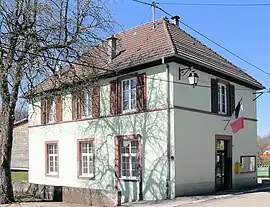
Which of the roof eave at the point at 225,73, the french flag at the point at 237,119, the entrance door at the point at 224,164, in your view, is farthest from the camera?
the french flag at the point at 237,119

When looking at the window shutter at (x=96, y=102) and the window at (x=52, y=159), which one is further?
the window at (x=52, y=159)

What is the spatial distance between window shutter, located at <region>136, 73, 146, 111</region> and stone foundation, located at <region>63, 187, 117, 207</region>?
5202 mm

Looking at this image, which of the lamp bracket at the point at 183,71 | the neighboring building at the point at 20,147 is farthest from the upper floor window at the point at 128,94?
the neighboring building at the point at 20,147

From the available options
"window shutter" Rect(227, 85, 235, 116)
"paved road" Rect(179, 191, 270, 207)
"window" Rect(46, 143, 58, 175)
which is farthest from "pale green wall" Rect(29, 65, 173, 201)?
"window shutter" Rect(227, 85, 235, 116)

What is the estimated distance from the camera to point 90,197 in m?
18.2

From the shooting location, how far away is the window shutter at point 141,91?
21250 millimetres

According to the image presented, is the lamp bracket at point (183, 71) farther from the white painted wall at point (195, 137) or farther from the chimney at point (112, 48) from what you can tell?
the chimney at point (112, 48)

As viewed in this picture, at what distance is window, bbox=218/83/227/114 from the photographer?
23.3 m

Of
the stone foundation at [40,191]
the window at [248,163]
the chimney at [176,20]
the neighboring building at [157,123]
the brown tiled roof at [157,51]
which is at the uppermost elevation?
the chimney at [176,20]

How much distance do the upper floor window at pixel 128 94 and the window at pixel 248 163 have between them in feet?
24.4

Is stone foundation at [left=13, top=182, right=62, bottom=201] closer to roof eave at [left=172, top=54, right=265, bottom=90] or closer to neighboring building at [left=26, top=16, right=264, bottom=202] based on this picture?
neighboring building at [left=26, top=16, right=264, bottom=202]

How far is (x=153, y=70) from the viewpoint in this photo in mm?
20906

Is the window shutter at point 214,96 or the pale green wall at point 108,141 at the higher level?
the window shutter at point 214,96

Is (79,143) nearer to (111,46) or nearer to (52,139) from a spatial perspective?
(52,139)
